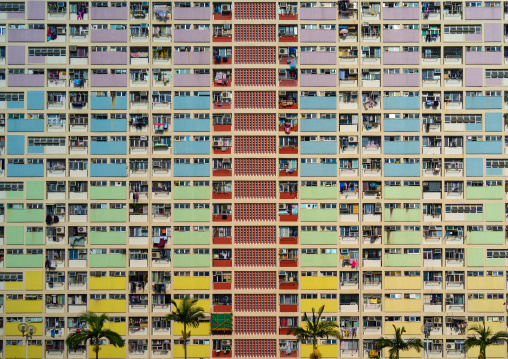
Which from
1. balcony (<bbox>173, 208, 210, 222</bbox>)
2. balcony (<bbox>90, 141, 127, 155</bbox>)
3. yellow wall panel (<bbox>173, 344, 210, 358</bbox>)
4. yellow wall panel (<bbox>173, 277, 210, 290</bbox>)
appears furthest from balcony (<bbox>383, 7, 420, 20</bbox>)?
yellow wall panel (<bbox>173, 344, 210, 358</bbox>)

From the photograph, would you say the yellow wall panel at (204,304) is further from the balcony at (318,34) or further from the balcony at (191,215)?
the balcony at (318,34)

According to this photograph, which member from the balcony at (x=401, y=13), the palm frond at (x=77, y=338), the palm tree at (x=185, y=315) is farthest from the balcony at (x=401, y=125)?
the palm frond at (x=77, y=338)

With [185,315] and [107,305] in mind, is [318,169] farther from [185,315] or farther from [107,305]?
[107,305]

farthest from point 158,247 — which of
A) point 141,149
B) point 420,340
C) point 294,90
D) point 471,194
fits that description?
point 471,194

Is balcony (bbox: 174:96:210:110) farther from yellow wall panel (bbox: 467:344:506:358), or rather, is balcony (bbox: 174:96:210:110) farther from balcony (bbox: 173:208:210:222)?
yellow wall panel (bbox: 467:344:506:358)

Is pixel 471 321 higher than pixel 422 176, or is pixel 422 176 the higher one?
pixel 422 176

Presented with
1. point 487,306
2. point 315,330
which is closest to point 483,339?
point 487,306

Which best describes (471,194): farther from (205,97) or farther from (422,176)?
(205,97)
